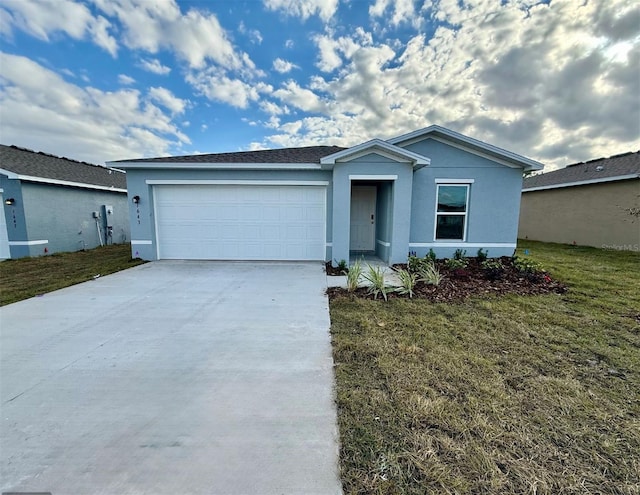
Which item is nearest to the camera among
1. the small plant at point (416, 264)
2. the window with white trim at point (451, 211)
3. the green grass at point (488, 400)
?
the green grass at point (488, 400)

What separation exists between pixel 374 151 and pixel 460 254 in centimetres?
433

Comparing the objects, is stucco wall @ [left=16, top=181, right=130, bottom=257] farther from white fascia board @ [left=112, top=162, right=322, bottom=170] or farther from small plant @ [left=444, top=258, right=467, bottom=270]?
small plant @ [left=444, top=258, right=467, bottom=270]

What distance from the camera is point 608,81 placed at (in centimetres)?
997

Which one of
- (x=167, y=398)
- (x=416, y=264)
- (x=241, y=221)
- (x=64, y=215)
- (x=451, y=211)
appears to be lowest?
(x=167, y=398)

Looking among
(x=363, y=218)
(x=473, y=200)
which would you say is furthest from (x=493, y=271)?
(x=363, y=218)

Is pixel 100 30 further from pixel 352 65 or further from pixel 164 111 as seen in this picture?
pixel 352 65

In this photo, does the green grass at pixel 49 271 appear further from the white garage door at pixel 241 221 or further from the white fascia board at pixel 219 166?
the white fascia board at pixel 219 166

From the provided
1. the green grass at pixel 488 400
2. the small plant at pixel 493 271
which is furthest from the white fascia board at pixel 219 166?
the small plant at pixel 493 271

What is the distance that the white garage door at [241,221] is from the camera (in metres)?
8.38

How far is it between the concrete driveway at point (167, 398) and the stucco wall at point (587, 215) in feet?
48.9

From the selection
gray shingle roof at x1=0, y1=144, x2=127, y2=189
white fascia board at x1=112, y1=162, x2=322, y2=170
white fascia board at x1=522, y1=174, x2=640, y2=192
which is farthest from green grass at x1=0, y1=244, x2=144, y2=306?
white fascia board at x1=522, y1=174, x2=640, y2=192

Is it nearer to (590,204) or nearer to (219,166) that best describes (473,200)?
(219,166)

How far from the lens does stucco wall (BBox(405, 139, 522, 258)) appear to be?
8484 millimetres

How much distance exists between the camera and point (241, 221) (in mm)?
8469
